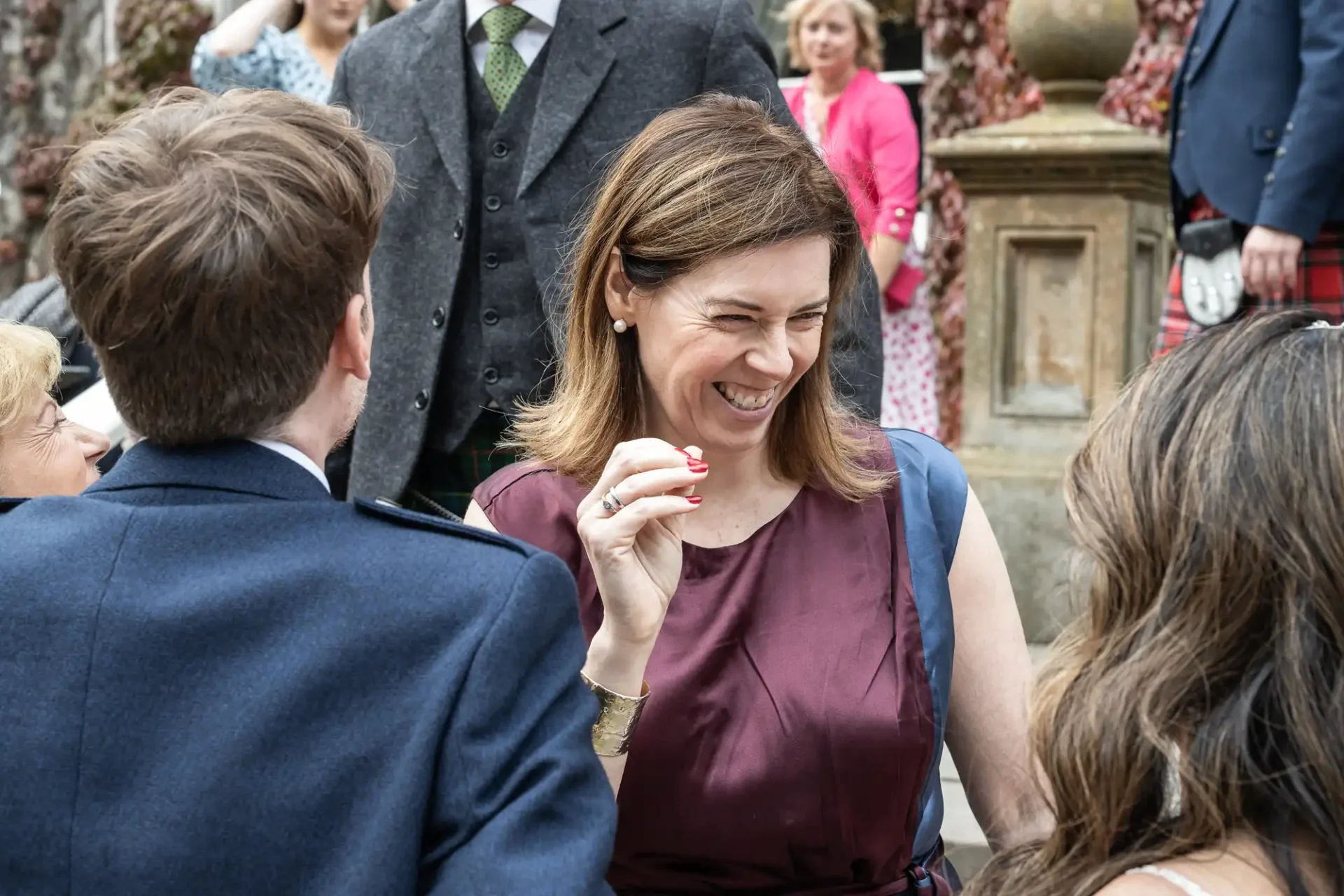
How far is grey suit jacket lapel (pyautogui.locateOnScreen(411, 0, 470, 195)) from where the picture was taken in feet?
10.4

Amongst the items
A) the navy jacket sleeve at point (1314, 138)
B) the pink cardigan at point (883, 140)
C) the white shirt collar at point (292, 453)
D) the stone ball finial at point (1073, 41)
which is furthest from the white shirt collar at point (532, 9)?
the pink cardigan at point (883, 140)

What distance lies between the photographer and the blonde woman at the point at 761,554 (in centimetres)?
214

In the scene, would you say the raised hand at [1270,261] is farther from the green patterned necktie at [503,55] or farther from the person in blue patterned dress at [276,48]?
the person in blue patterned dress at [276,48]

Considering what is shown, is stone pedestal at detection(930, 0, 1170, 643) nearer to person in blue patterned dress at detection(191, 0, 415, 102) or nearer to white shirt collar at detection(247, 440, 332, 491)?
person in blue patterned dress at detection(191, 0, 415, 102)

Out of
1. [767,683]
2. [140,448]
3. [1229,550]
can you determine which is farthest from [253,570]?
[767,683]

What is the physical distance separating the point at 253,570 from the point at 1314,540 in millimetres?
821

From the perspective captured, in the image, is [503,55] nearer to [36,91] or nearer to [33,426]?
[33,426]

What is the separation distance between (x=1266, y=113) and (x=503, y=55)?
6.13ft

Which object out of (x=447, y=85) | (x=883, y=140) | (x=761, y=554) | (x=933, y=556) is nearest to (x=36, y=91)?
(x=883, y=140)

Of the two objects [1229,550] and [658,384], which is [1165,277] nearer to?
[658,384]

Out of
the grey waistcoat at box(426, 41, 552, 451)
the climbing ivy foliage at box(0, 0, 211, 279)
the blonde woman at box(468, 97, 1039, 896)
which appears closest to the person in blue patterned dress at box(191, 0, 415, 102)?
the grey waistcoat at box(426, 41, 552, 451)

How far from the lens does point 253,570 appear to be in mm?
1415

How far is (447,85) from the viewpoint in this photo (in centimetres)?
319

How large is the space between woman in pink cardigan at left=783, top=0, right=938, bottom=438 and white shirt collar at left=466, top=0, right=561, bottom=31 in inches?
118
